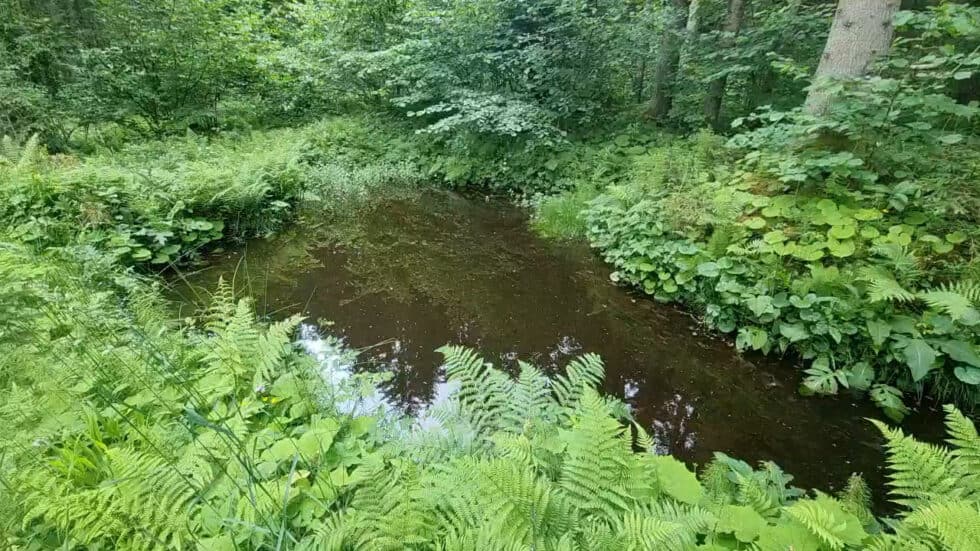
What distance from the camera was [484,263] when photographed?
18.9 ft

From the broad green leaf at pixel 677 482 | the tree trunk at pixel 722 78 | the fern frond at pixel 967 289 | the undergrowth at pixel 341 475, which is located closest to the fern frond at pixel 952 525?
the undergrowth at pixel 341 475

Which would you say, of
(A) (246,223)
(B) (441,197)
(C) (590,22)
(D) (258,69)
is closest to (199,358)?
(A) (246,223)

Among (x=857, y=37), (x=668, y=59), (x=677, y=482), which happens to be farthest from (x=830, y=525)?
(x=668, y=59)

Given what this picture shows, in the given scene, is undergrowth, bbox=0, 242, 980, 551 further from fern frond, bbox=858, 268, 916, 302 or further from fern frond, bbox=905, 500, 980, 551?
fern frond, bbox=858, 268, 916, 302

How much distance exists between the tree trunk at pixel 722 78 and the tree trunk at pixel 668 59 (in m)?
0.66

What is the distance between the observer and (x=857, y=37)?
4.46 metres

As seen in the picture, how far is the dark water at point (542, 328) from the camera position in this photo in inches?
123

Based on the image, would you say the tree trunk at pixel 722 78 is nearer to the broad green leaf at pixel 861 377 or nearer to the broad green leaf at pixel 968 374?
the broad green leaf at pixel 861 377

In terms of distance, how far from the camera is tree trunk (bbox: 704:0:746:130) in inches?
282

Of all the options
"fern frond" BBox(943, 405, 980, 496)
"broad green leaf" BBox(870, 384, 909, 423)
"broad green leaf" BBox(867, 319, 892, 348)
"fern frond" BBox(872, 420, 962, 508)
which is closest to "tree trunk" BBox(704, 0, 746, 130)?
"broad green leaf" BBox(867, 319, 892, 348)

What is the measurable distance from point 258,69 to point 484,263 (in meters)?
10.3

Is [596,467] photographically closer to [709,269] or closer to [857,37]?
[709,269]

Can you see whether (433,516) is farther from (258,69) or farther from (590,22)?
(258,69)

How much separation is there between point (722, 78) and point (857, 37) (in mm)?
3324
